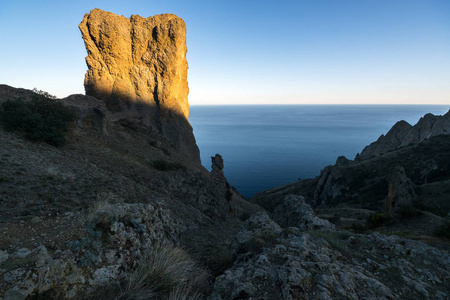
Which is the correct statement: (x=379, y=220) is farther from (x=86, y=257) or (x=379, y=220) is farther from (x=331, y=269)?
(x=86, y=257)

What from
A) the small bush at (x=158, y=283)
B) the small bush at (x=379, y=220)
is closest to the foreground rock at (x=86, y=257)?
the small bush at (x=158, y=283)

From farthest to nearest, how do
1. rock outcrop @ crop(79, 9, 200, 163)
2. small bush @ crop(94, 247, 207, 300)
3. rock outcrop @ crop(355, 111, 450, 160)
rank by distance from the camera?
1. rock outcrop @ crop(355, 111, 450, 160)
2. rock outcrop @ crop(79, 9, 200, 163)
3. small bush @ crop(94, 247, 207, 300)

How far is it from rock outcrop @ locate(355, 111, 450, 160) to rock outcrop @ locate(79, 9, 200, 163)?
212 ft

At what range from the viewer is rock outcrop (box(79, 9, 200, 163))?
32.8 metres

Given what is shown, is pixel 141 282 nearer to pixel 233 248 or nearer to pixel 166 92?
pixel 233 248

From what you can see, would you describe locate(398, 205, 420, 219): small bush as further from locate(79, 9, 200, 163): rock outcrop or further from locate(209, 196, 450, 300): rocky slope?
locate(79, 9, 200, 163): rock outcrop

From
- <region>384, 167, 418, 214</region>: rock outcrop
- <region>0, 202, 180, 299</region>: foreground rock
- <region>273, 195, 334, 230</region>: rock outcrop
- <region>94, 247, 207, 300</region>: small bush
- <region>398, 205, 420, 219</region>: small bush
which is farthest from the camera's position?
<region>384, 167, 418, 214</region>: rock outcrop

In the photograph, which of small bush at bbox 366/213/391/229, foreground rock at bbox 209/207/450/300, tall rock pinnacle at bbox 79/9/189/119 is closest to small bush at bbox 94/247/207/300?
foreground rock at bbox 209/207/450/300

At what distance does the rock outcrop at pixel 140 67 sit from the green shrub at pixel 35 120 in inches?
822

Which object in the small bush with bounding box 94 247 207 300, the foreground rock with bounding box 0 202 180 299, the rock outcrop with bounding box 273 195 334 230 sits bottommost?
the rock outcrop with bounding box 273 195 334 230


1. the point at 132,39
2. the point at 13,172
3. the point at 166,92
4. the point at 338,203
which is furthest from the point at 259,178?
the point at 13,172

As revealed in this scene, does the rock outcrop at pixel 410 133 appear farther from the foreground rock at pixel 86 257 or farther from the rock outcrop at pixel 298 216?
the foreground rock at pixel 86 257

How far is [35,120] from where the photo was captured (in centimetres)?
1193

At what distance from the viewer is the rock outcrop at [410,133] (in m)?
69.0
